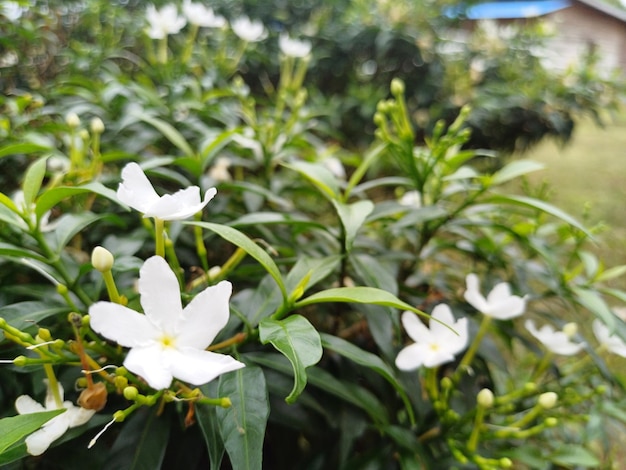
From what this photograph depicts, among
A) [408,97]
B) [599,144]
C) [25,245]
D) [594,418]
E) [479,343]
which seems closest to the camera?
[25,245]

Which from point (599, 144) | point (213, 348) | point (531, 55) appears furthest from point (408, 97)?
point (599, 144)

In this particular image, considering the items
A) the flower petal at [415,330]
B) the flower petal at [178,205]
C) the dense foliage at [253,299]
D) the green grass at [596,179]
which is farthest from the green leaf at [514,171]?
the green grass at [596,179]

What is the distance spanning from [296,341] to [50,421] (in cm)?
28

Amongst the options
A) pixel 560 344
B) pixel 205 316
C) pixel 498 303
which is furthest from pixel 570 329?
pixel 205 316

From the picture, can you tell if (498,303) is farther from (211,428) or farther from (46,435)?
(46,435)

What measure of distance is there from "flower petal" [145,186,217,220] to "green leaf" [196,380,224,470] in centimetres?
A: 20

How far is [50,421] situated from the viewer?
0.50 m

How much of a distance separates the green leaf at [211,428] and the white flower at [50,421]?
121mm

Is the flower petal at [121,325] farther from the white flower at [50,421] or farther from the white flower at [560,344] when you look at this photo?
the white flower at [560,344]

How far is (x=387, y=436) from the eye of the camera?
31.2 inches

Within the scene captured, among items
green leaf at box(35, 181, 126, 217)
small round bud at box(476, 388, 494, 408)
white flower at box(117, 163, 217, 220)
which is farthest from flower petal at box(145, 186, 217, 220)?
small round bud at box(476, 388, 494, 408)

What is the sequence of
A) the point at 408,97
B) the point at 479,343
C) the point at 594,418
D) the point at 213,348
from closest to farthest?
the point at 213,348 → the point at 479,343 → the point at 594,418 → the point at 408,97

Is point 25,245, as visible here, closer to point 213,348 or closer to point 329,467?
point 213,348

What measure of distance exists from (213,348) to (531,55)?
8.45 feet
